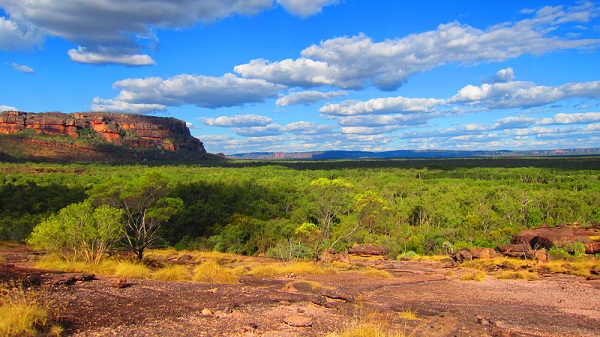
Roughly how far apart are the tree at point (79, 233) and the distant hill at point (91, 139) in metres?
111

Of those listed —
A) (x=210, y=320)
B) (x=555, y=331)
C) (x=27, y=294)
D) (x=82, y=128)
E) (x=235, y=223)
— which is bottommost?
(x=235, y=223)

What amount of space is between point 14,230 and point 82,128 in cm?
13679

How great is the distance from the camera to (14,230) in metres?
32.3

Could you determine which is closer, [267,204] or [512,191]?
[267,204]

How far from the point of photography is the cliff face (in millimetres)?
139000

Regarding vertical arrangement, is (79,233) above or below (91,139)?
below

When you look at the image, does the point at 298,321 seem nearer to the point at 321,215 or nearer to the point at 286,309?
the point at 286,309

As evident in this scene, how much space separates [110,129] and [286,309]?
166 m

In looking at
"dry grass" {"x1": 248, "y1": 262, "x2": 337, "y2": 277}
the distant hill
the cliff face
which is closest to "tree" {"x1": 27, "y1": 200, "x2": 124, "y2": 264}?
"dry grass" {"x1": 248, "y1": 262, "x2": 337, "y2": 277}

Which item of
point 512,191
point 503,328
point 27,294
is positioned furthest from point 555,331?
point 512,191

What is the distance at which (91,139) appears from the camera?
145 metres

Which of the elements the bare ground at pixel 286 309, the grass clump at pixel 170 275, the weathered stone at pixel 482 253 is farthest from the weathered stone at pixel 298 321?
the weathered stone at pixel 482 253

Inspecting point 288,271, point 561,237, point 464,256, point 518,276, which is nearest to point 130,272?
point 288,271

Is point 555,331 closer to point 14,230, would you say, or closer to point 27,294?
point 27,294
